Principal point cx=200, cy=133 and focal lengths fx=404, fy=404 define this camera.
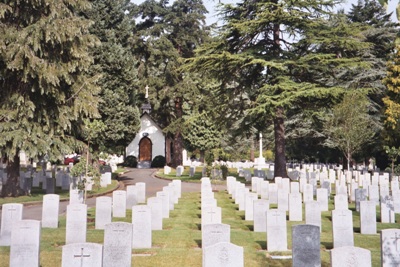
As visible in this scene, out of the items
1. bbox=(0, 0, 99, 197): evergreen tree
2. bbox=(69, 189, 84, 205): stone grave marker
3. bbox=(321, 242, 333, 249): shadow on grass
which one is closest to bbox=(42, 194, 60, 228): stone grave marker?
bbox=(69, 189, 84, 205): stone grave marker

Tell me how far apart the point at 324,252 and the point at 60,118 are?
13.3 m

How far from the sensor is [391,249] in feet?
22.0

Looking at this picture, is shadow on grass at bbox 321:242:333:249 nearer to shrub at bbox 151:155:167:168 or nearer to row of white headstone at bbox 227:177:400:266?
row of white headstone at bbox 227:177:400:266

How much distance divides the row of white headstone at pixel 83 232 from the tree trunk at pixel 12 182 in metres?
6.65

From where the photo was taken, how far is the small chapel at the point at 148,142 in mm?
49625

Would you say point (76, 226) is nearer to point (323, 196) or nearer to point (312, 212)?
point (312, 212)

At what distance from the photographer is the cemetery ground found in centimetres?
813

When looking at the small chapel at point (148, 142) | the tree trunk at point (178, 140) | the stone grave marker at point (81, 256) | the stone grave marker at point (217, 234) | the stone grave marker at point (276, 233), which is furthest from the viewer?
the small chapel at point (148, 142)

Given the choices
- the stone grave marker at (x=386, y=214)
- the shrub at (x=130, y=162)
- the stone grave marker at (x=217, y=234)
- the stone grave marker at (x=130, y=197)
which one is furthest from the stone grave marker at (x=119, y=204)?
the shrub at (x=130, y=162)

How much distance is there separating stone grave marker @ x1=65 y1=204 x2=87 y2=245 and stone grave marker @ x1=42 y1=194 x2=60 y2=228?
2.11 metres

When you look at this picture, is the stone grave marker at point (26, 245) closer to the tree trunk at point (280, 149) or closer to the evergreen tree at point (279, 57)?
the evergreen tree at point (279, 57)

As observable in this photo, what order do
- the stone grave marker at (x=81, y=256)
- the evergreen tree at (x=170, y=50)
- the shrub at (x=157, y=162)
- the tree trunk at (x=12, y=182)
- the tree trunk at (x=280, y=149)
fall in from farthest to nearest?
the shrub at (x=157, y=162) < the evergreen tree at (x=170, y=50) < the tree trunk at (x=280, y=149) < the tree trunk at (x=12, y=182) < the stone grave marker at (x=81, y=256)

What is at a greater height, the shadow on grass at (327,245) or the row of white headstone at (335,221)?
the row of white headstone at (335,221)

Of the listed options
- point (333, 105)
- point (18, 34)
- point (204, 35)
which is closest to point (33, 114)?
point (18, 34)
